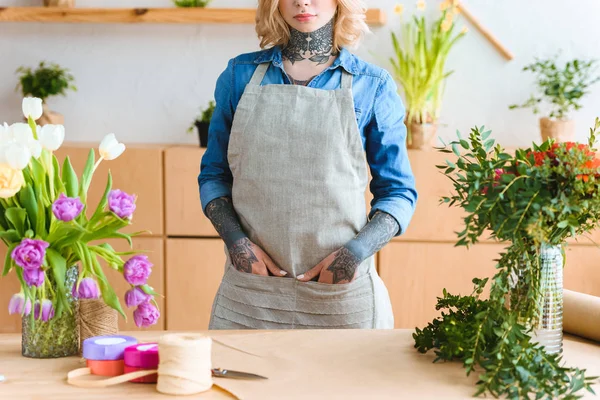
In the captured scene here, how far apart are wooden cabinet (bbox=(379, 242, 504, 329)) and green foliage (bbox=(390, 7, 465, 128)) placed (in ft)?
1.89

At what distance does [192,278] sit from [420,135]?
1180 millimetres

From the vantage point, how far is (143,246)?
12.0 feet

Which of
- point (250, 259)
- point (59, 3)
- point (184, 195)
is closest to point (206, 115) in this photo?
point (184, 195)

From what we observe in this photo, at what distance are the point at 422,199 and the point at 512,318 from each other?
2043 mm

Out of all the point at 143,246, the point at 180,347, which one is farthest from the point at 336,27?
the point at 143,246

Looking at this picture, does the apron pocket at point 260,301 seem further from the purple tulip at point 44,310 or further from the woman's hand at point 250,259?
the purple tulip at point 44,310

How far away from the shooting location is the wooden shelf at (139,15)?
11.9ft

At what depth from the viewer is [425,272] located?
138 inches

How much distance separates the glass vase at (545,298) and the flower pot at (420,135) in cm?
200

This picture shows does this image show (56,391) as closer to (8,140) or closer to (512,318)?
(8,140)

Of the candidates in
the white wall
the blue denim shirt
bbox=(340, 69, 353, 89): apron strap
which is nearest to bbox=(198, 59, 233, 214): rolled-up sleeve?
the blue denim shirt

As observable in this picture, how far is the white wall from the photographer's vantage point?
148 inches

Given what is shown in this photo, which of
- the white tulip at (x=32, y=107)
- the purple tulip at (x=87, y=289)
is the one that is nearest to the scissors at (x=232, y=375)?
the purple tulip at (x=87, y=289)

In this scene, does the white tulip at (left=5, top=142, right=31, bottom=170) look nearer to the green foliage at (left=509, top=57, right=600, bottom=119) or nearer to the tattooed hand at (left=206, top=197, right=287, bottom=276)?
the tattooed hand at (left=206, top=197, right=287, bottom=276)
